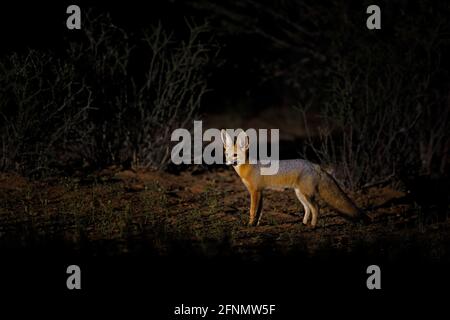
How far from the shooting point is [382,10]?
1141 cm

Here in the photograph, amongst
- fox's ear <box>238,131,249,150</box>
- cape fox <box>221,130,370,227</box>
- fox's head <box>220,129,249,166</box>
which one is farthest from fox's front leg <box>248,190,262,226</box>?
fox's ear <box>238,131,249,150</box>

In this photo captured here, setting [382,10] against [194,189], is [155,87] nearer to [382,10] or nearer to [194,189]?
[194,189]

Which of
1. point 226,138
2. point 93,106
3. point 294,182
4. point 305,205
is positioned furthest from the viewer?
point 93,106

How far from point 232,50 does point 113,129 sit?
195 inches

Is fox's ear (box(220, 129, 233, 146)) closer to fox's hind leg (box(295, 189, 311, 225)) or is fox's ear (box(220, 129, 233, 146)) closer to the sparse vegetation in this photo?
fox's hind leg (box(295, 189, 311, 225))

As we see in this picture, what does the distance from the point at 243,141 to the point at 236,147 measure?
4.3 inches

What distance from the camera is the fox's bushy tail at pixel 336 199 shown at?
7.70 meters

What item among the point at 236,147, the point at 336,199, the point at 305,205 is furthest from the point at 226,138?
the point at 336,199

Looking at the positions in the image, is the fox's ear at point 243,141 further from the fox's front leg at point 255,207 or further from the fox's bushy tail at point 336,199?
the fox's bushy tail at point 336,199

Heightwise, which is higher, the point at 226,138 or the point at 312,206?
the point at 226,138

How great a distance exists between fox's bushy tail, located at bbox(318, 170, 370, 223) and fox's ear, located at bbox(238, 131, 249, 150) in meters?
0.96

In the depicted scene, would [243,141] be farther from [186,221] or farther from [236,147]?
[186,221]

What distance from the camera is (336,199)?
25.4ft

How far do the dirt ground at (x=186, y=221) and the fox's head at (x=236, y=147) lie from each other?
2.49ft
